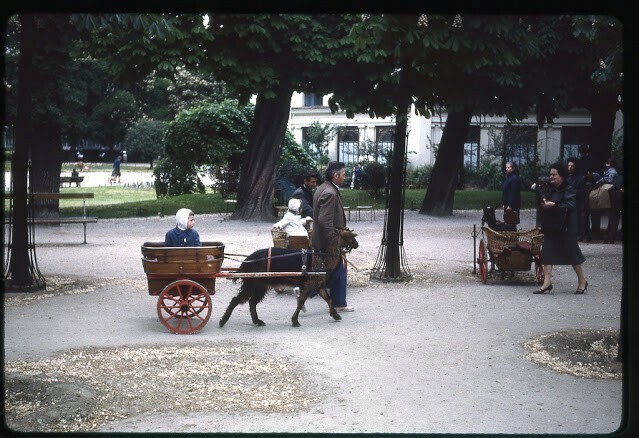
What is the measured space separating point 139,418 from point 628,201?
410 cm

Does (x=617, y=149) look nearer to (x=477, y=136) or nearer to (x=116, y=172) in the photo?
(x=477, y=136)

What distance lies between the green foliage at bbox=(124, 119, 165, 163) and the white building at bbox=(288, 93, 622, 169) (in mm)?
17152

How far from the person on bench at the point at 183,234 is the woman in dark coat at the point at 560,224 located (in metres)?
5.40

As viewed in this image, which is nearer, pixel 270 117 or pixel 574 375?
pixel 574 375

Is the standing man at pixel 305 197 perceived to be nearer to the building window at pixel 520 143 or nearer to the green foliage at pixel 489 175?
the green foliage at pixel 489 175

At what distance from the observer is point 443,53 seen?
14430 mm

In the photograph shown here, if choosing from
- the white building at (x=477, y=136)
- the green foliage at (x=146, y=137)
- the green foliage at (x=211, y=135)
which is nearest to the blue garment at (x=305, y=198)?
the green foliage at (x=211, y=135)

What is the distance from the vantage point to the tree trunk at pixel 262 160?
87.8 feet

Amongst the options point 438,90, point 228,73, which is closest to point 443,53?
point 438,90

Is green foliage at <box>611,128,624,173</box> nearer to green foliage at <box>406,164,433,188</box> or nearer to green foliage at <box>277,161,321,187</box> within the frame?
green foliage at <box>406,164,433,188</box>

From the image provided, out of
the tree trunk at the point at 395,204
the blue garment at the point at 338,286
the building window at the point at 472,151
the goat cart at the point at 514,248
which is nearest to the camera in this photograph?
the blue garment at the point at 338,286

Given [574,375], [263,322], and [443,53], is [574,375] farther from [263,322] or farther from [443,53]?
[443,53]

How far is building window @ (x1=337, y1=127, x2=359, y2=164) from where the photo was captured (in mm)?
54250

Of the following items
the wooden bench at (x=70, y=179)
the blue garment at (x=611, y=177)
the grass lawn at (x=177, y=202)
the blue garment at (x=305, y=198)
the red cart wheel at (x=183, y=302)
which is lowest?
the red cart wheel at (x=183, y=302)
